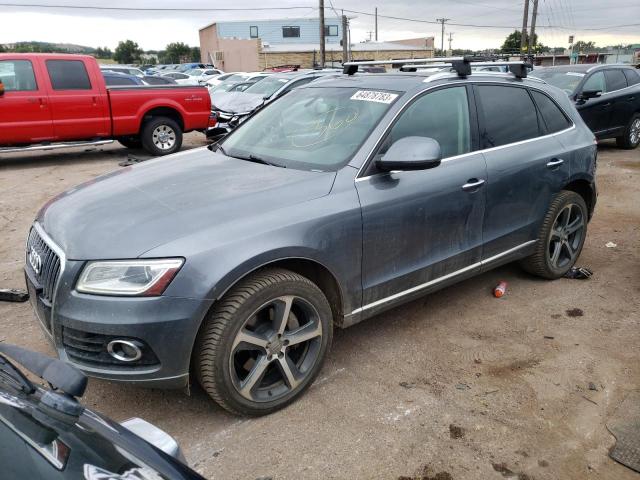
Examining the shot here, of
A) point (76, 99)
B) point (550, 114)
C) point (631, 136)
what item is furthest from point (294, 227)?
point (631, 136)

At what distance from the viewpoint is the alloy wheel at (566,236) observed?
4539 mm

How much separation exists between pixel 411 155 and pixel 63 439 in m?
2.26

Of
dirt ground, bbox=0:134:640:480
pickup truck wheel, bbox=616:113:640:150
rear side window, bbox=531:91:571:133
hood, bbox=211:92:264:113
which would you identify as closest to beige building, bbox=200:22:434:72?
hood, bbox=211:92:264:113

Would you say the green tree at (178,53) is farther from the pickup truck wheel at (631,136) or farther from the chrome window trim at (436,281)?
the chrome window trim at (436,281)

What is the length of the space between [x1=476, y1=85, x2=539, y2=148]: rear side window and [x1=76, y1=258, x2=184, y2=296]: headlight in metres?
2.48

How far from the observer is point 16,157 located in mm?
11008

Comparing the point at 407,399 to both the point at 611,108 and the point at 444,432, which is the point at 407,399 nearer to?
the point at 444,432

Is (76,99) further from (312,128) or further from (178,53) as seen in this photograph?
(178,53)

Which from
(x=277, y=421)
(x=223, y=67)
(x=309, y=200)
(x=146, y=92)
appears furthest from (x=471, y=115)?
(x=223, y=67)

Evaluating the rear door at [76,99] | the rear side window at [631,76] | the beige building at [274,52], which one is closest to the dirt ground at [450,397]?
the rear door at [76,99]

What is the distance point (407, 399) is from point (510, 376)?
2.34 feet

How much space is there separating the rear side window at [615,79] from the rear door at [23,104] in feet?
34.6

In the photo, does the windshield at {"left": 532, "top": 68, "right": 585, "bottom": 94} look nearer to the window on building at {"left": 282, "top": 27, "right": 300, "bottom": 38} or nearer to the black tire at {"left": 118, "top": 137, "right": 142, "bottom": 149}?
the black tire at {"left": 118, "top": 137, "right": 142, "bottom": 149}

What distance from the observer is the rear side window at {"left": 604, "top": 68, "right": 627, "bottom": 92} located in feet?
34.8
